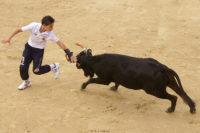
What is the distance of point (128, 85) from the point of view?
21.4 feet

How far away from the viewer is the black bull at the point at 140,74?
244 inches

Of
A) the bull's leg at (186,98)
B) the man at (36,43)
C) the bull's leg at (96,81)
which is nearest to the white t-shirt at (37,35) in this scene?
the man at (36,43)

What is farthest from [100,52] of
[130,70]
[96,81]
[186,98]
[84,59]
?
[186,98]

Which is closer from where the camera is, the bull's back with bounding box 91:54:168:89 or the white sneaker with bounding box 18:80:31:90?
the bull's back with bounding box 91:54:168:89

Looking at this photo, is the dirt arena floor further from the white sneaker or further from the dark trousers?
the dark trousers

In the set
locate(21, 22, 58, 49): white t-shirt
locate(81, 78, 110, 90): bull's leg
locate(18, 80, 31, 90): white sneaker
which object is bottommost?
locate(18, 80, 31, 90): white sneaker

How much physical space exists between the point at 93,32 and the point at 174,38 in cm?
260

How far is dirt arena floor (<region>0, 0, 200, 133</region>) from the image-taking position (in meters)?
6.08

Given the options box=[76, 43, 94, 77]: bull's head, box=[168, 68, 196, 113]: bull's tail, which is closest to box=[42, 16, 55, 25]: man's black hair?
box=[76, 43, 94, 77]: bull's head

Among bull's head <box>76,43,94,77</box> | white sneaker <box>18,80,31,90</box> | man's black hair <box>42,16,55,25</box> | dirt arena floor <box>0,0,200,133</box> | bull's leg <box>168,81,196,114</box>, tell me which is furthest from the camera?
white sneaker <box>18,80,31,90</box>

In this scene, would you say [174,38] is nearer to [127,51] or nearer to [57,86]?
[127,51]

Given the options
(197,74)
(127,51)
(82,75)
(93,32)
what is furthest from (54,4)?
(197,74)

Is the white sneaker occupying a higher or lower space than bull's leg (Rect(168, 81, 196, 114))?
lower

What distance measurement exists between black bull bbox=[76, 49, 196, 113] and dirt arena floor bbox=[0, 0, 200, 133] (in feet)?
1.43
